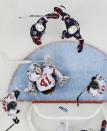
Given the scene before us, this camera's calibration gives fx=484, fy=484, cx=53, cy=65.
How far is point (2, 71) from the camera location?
63.9 inches

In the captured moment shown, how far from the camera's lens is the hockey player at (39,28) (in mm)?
1474

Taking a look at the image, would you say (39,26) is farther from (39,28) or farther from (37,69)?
(37,69)

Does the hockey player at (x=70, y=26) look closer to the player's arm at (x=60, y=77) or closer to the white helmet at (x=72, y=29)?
the white helmet at (x=72, y=29)

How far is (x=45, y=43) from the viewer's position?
1.58 m

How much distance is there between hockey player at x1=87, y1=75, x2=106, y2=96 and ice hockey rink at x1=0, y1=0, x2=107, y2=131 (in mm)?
99

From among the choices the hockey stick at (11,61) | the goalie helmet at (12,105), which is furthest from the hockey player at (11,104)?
the hockey stick at (11,61)

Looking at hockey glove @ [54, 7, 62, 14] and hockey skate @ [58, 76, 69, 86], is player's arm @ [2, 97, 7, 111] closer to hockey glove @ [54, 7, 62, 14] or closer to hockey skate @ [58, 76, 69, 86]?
hockey skate @ [58, 76, 69, 86]

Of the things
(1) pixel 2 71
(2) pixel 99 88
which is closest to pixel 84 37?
(2) pixel 99 88

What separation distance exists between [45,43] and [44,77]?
0.44 ft

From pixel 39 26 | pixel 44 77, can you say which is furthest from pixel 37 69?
pixel 39 26

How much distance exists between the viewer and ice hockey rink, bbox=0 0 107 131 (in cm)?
159

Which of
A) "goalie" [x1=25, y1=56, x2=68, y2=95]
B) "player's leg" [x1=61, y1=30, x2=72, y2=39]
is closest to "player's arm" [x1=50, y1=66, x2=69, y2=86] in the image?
"goalie" [x1=25, y1=56, x2=68, y2=95]

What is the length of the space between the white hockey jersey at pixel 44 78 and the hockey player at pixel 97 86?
4.8 inches

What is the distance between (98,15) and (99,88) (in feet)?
0.82
